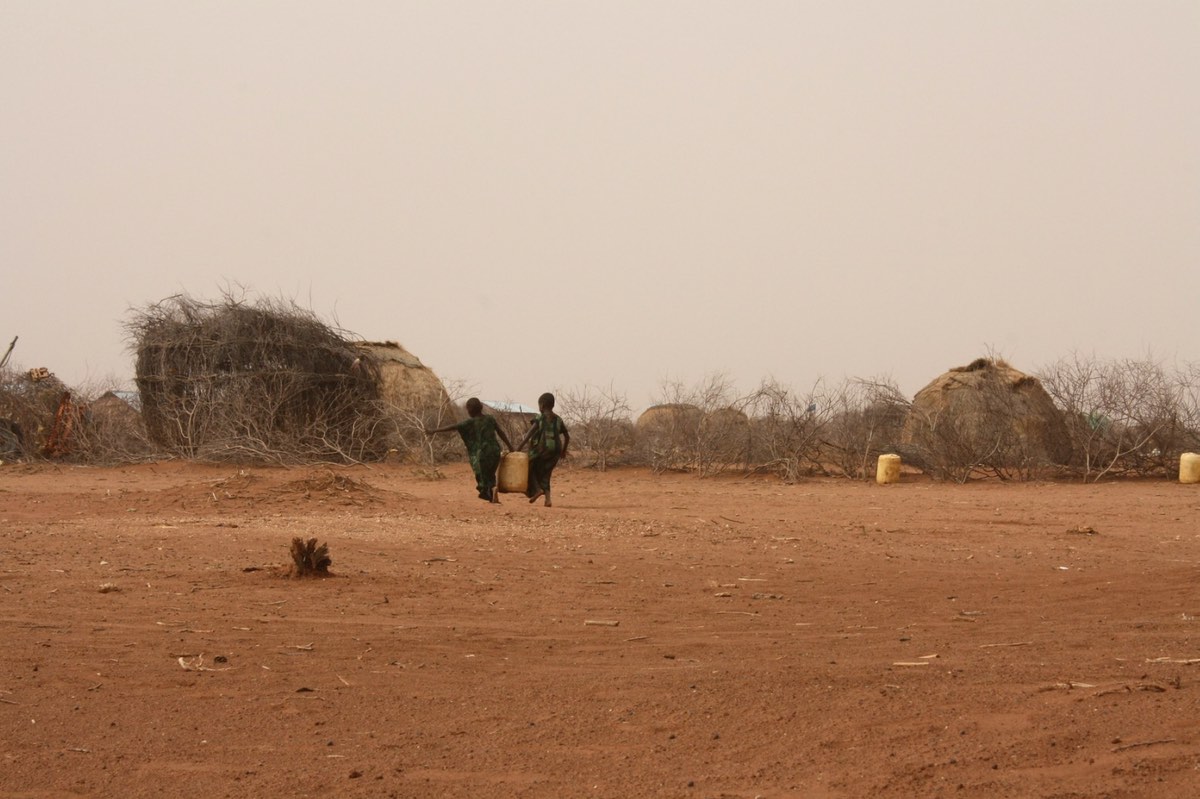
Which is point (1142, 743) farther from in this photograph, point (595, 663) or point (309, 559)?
point (309, 559)

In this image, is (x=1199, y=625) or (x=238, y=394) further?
(x=238, y=394)

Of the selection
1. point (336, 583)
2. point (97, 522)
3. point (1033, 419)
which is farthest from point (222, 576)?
point (1033, 419)

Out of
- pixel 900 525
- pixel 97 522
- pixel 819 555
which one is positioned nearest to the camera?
pixel 819 555

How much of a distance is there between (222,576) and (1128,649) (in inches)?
201

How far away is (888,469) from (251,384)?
438 inches

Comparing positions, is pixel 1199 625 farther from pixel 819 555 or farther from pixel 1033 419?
pixel 1033 419

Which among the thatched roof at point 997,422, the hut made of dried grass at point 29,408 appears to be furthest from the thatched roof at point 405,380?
the thatched roof at point 997,422

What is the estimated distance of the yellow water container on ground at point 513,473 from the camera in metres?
12.8

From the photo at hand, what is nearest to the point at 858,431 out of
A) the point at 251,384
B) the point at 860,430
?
the point at 860,430

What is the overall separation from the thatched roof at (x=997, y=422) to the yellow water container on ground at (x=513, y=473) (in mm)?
8613

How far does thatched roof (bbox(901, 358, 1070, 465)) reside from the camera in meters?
18.5

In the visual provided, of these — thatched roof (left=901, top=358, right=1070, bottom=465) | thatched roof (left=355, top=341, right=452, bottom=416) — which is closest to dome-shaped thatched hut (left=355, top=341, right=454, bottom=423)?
thatched roof (left=355, top=341, right=452, bottom=416)

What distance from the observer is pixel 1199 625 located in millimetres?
5805

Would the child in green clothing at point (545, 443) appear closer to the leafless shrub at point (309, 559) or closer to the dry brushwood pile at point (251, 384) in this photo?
the leafless shrub at point (309, 559)
